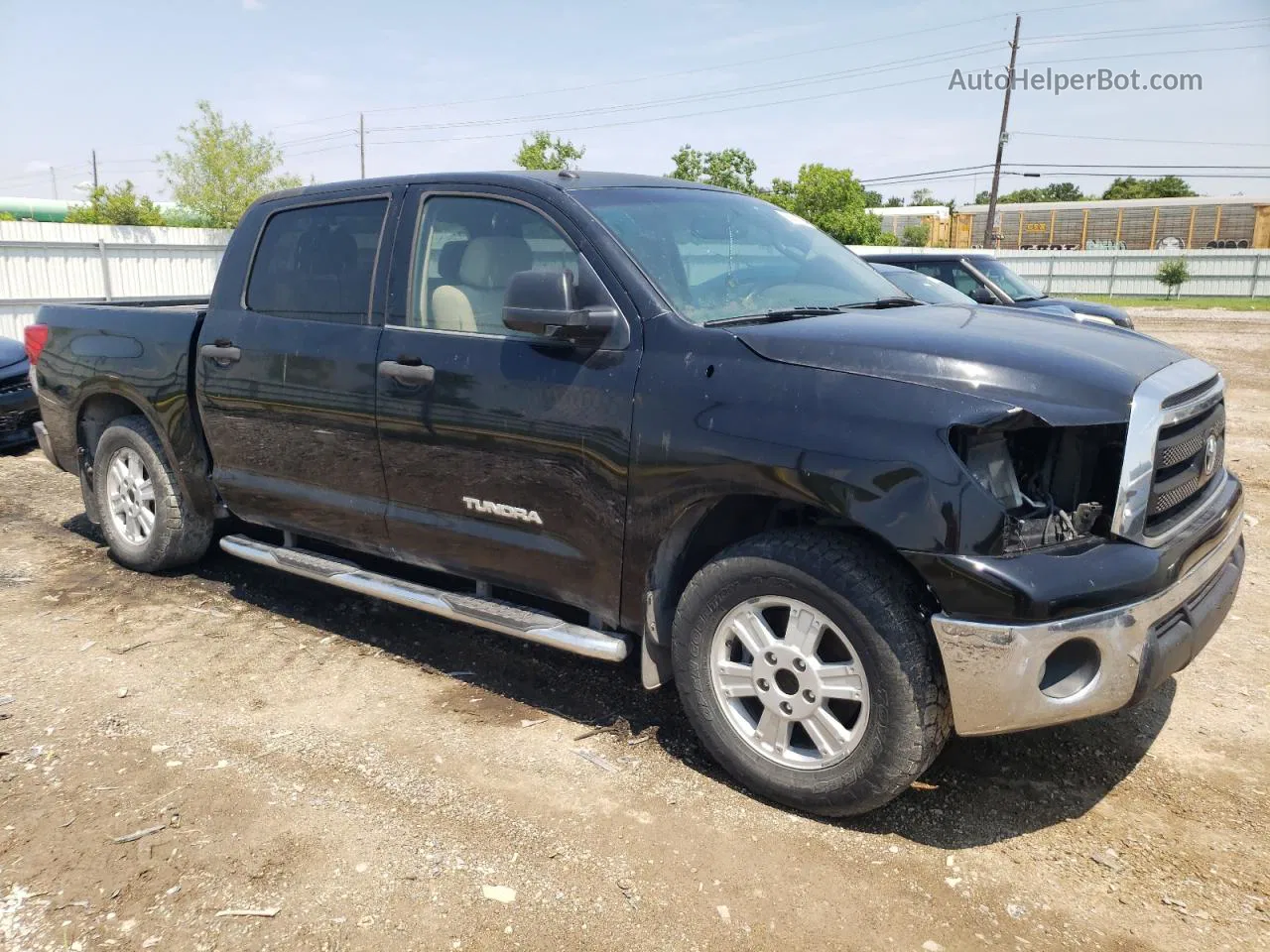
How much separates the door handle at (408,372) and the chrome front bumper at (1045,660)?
213 centimetres

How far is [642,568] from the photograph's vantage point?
348 cm

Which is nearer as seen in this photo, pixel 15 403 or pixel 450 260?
pixel 450 260

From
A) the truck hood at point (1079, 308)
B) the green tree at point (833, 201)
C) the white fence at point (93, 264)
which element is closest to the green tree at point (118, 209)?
the white fence at point (93, 264)

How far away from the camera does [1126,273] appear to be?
1531 inches

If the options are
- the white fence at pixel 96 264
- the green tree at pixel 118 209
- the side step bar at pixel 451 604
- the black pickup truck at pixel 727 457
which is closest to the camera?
the black pickup truck at pixel 727 457

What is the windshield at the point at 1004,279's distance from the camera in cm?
1242

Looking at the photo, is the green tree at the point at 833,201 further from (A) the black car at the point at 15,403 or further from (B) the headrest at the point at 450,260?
(B) the headrest at the point at 450,260

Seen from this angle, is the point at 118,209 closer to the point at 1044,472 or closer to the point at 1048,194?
the point at 1044,472

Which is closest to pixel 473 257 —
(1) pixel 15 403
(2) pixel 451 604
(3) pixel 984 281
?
(2) pixel 451 604

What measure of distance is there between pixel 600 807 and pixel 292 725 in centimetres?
135

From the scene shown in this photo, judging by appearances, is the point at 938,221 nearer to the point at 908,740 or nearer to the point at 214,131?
the point at 214,131

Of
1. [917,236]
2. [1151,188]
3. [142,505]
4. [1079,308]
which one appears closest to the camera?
[142,505]

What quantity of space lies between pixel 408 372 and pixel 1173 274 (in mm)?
38421

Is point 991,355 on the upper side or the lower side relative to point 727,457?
upper
